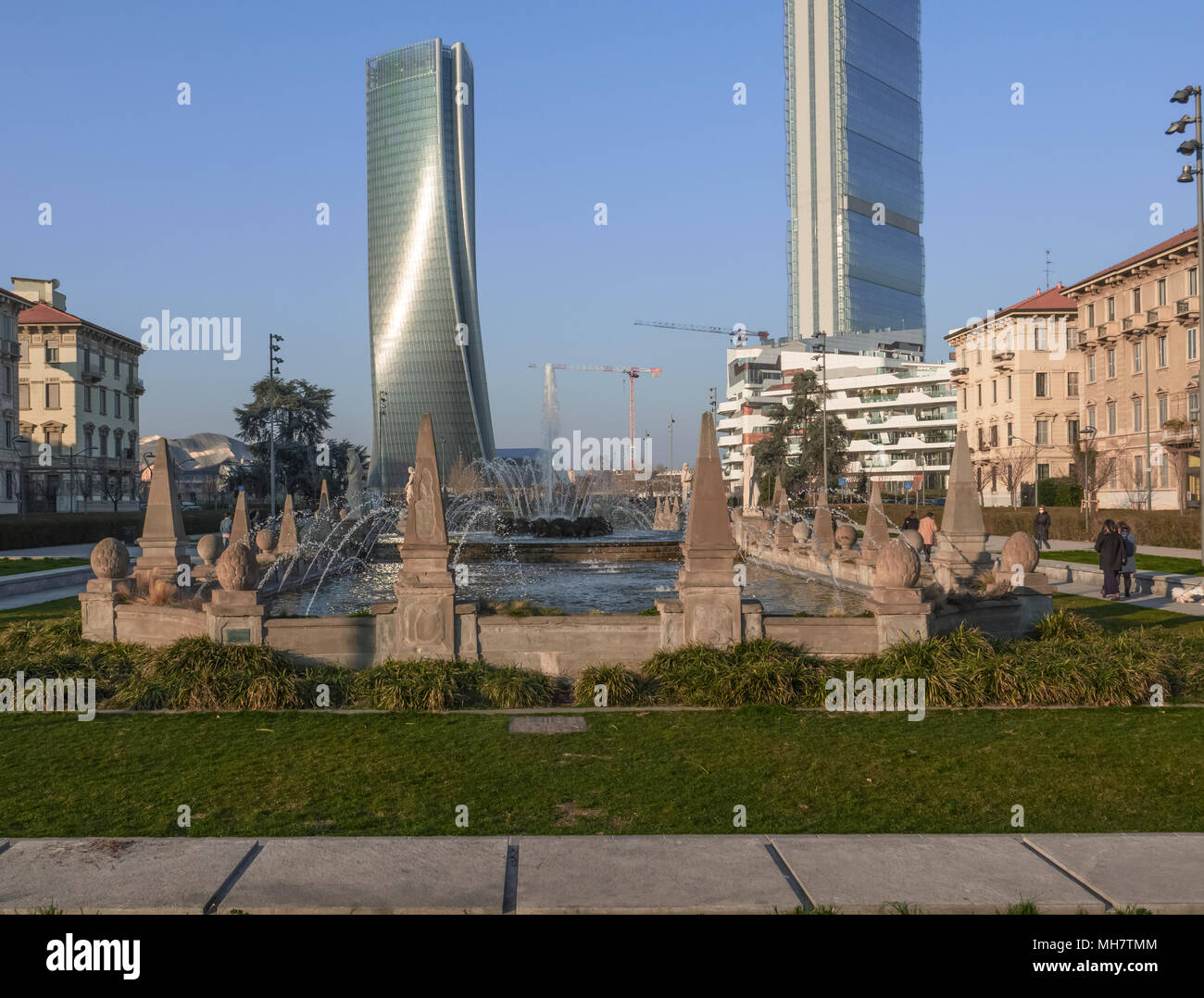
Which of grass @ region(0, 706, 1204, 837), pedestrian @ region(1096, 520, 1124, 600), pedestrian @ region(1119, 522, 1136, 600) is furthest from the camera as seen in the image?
pedestrian @ region(1119, 522, 1136, 600)

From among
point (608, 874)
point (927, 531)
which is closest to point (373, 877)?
point (608, 874)

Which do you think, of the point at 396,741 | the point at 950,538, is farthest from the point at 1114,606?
the point at 396,741

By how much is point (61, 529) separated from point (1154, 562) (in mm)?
44769

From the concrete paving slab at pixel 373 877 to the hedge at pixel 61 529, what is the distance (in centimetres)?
3717

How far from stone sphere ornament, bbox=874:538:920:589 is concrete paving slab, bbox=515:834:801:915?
638cm

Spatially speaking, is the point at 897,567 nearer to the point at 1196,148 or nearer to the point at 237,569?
the point at 237,569

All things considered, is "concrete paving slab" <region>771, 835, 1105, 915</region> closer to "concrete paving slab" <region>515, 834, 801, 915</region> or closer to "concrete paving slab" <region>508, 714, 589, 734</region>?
"concrete paving slab" <region>515, 834, 801, 915</region>

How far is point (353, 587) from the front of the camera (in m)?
22.5

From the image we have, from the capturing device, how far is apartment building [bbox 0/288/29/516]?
60062 millimetres

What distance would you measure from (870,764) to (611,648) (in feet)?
14.2

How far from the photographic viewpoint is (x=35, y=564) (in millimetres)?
31641

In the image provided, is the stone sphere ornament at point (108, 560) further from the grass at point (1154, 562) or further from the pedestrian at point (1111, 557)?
the grass at point (1154, 562)

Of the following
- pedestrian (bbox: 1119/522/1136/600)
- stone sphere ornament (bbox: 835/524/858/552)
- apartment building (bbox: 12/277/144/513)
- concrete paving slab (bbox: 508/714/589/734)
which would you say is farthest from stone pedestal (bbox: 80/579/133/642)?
apartment building (bbox: 12/277/144/513)

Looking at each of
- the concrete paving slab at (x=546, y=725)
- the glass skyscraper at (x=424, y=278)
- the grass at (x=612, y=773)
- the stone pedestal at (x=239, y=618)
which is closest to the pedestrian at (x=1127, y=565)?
the grass at (x=612, y=773)
